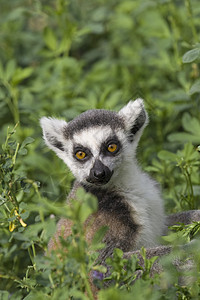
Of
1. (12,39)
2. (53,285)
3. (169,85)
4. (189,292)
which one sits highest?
(53,285)

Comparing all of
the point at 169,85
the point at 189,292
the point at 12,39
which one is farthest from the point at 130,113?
the point at 12,39

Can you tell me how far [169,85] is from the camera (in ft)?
22.6

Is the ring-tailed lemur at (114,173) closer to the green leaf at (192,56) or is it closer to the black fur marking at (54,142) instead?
the black fur marking at (54,142)

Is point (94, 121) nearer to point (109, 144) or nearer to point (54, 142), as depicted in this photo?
point (109, 144)

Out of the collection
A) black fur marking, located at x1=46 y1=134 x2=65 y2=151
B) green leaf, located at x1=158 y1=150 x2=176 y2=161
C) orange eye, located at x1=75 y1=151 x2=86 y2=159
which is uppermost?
orange eye, located at x1=75 y1=151 x2=86 y2=159

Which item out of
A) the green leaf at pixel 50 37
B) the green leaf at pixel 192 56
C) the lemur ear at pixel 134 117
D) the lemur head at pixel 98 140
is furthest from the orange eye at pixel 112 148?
the green leaf at pixel 50 37

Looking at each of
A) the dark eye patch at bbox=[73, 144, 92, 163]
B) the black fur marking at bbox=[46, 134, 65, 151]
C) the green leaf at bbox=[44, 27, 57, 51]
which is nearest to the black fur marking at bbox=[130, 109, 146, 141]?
the dark eye patch at bbox=[73, 144, 92, 163]

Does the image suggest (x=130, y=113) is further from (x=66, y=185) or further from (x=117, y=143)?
(x=66, y=185)

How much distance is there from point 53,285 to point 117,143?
1.68 meters

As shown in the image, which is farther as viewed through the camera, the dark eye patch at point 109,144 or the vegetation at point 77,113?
the dark eye patch at point 109,144

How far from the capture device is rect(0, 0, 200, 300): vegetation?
2.46m

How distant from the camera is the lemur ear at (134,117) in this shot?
4.08 meters

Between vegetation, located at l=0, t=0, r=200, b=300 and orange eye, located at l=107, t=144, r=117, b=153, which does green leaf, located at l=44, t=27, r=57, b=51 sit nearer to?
vegetation, located at l=0, t=0, r=200, b=300

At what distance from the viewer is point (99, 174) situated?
3.57m
